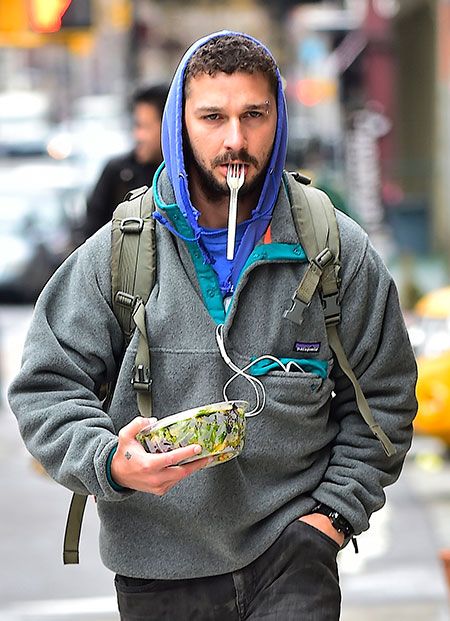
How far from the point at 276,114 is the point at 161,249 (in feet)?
1.30

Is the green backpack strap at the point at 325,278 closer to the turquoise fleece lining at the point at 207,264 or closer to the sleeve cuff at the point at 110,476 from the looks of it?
the turquoise fleece lining at the point at 207,264

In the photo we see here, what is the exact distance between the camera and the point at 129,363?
10.8 ft

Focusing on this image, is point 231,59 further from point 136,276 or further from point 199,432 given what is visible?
point 199,432

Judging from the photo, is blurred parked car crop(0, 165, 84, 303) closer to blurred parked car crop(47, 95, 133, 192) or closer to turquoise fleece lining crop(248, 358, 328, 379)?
blurred parked car crop(47, 95, 133, 192)

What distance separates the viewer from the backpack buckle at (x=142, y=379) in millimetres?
3236

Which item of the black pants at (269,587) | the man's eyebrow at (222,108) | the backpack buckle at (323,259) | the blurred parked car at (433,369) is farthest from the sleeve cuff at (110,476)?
the blurred parked car at (433,369)

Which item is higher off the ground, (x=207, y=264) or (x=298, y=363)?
(x=207, y=264)

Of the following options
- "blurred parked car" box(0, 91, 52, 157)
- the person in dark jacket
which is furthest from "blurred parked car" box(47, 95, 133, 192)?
the person in dark jacket

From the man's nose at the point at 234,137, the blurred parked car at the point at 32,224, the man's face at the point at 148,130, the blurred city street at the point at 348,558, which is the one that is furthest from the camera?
the blurred parked car at the point at 32,224

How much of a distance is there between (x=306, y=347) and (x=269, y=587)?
0.54 m

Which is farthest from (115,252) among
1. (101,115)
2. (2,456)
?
(101,115)

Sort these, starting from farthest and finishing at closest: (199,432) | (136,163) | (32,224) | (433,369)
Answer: (32,224), (433,369), (136,163), (199,432)

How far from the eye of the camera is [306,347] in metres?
3.32

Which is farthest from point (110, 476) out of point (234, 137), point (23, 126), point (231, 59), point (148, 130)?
point (23, 126)
